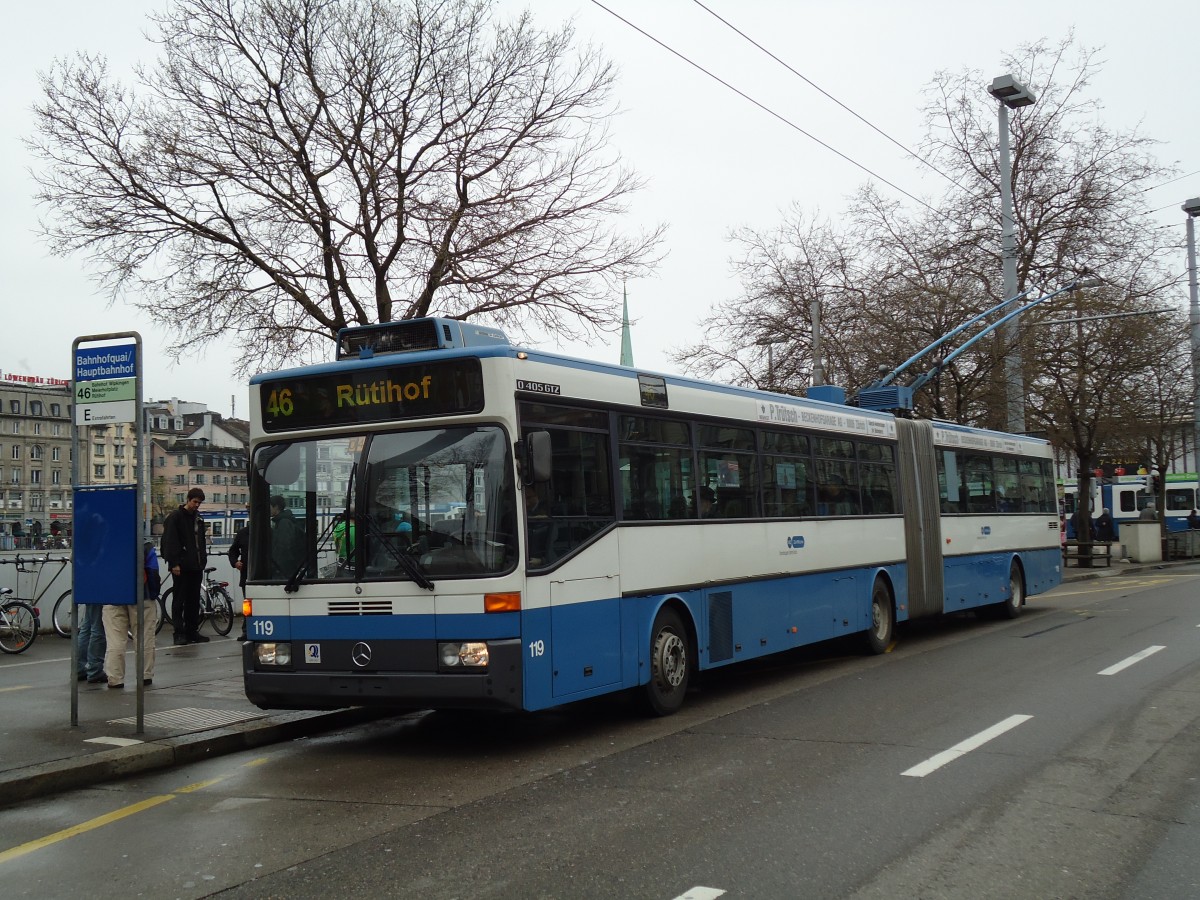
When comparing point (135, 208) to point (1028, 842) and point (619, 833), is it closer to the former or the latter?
point (619, 833)

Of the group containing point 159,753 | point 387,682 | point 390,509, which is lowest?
point 159,753

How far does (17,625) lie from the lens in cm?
1409

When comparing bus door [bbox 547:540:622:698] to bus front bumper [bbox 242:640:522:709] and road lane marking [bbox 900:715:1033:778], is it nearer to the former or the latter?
bus front bumper [bbox 242:640:522:709]

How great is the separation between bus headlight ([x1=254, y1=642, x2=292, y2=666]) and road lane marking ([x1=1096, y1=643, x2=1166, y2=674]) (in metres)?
7.91

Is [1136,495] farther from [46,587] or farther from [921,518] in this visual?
[46,587]

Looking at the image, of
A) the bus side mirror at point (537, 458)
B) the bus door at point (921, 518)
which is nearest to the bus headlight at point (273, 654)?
the bus side mirror at point (537, 458)

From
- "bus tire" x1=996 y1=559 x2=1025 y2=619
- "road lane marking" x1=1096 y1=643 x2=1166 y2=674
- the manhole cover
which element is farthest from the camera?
"bus tire" x1=996 y1=559 x2=1025 y2=619

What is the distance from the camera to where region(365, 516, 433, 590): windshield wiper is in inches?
312

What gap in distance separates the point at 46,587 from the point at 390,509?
382 inches

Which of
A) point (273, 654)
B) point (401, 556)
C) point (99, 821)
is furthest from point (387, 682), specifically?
point (99, 821)

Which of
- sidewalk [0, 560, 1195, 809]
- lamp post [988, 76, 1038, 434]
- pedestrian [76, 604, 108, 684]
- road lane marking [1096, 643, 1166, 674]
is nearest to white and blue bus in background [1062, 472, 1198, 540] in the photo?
lamp post [988, 76, 1038, 434]

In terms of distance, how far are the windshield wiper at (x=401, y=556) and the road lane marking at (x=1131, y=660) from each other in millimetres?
7252

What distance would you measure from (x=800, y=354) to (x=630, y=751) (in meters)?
24.2

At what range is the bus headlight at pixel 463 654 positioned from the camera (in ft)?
25.6
